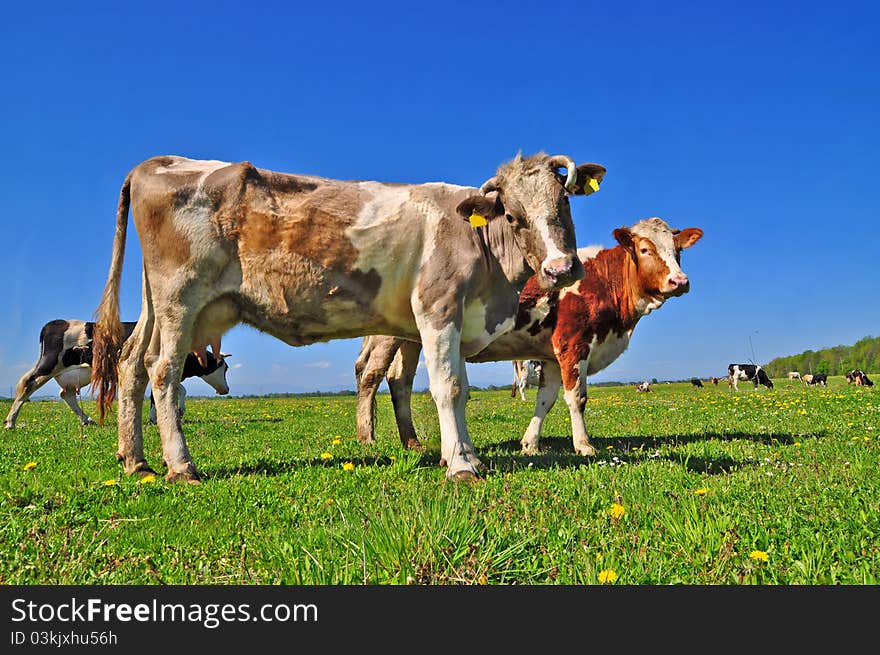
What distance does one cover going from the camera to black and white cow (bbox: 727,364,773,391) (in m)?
44.6

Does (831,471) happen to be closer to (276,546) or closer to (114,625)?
(276,546)

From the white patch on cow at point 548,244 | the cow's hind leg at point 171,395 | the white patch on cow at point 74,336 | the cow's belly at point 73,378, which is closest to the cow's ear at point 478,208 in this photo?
the white patch on cow at point 548,244

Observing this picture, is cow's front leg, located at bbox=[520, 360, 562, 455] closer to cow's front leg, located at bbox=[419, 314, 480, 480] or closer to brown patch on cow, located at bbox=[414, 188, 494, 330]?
cow's front leg, located at bbox=[419, 314, 480, 480]

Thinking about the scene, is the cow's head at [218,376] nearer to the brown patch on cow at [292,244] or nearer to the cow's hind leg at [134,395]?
the cow's hind leg at [134,395]

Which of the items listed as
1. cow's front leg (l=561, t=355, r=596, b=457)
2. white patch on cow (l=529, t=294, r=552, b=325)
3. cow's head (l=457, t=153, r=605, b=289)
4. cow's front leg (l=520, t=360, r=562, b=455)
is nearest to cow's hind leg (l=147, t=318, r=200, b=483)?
cow's head (l=457, t=153, r=605, b=289)

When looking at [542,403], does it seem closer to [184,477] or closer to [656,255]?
[656,255]

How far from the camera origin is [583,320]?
8.82 meters

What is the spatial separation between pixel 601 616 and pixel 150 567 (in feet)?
7.49

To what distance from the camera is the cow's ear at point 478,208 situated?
6012 millimetres

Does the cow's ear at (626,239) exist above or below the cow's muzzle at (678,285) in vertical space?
above

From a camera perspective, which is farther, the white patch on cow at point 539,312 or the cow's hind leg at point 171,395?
the white patch on cow at point 539,312

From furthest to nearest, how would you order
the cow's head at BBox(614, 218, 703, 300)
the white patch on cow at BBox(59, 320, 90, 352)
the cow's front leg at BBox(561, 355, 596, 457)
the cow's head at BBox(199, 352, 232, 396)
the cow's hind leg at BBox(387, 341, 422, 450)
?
the cow's head at BBox(199, 352, 232, 396) → the white patch on cow at BBox(59, 320, 90, 352) → the cow's hind leg at BBox(387, 341, 422, 450) → the cow's head at BBox(614, 218, 703, 300) → the cow's front leg at BBox(561, 355, 596, 457)

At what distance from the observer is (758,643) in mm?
1930

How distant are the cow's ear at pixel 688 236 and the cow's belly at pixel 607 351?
178cm
